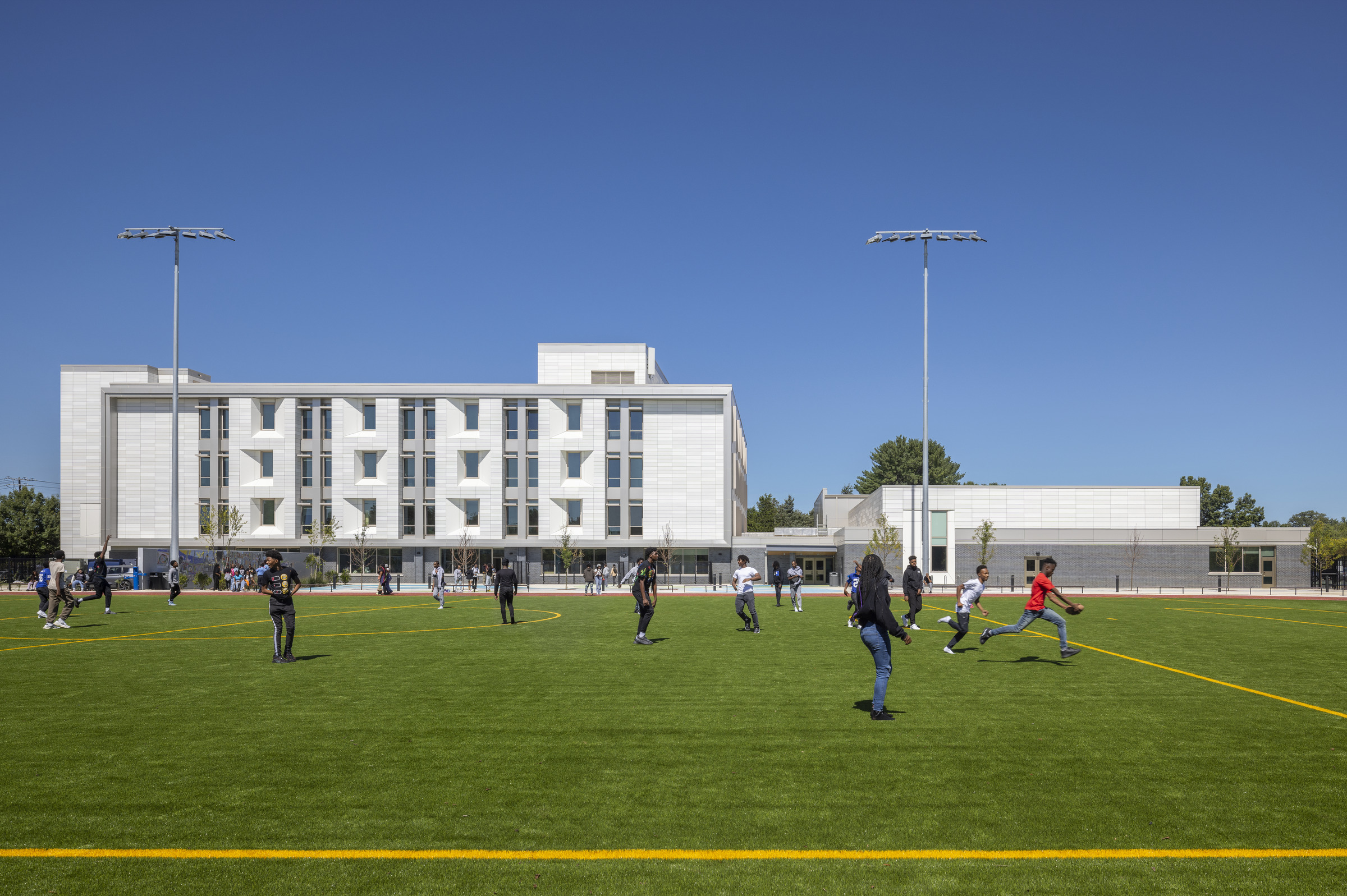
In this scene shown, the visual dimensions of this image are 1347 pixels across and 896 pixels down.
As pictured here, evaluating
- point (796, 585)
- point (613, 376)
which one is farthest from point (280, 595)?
point (613, 376)

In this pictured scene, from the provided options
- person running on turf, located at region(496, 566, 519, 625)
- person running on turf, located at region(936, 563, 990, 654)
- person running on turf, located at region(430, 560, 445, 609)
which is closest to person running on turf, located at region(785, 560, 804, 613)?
person running on turf, located at region(496, 566, 519, 625)

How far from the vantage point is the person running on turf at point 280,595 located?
14.6 meters

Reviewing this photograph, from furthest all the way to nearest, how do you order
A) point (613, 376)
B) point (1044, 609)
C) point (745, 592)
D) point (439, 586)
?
point (613, 376)
point (439, 586)
point (745, 592)
point (1044, 609)

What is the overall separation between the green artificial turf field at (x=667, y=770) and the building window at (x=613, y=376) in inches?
Answer: 2359

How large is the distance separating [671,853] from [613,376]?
70466 millimetres

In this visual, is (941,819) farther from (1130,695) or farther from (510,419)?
(510,419)

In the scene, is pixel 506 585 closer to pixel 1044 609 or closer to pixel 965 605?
pixel 965 605

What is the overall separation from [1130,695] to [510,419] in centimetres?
5965

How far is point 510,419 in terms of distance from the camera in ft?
223

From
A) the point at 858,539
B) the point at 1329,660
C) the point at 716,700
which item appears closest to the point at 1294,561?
the point at 858,539

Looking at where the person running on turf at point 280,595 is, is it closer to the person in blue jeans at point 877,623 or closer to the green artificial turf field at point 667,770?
the green artificial turf field at point 667,770

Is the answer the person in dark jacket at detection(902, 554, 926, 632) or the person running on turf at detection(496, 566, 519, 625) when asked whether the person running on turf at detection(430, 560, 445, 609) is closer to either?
the person running on turf at detection(496, 566, 519, 625)

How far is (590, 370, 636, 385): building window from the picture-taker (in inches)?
2968

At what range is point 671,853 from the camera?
5.93 m
